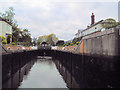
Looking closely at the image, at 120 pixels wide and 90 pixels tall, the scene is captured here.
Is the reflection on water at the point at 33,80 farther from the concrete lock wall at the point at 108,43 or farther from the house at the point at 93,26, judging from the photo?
the house at the point at 93,26

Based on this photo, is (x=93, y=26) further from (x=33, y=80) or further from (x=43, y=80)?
(x=33, y=80)

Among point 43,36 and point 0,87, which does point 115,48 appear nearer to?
point 0,87

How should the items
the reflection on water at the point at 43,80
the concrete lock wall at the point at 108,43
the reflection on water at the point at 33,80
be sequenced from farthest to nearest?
the reflection on water at the point at 43,80 → the reflection on water at the point at 33,80 → the concrete lock wall at the point at 108,43

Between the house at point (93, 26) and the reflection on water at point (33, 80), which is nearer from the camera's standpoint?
the reflection on water at point (33, 80)

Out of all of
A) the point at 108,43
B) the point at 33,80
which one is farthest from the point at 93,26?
the point at 108,43

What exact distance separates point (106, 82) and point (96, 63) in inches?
72.5

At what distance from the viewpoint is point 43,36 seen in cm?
16350

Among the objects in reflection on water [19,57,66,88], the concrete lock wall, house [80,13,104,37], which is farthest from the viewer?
house [80,13,104,37]

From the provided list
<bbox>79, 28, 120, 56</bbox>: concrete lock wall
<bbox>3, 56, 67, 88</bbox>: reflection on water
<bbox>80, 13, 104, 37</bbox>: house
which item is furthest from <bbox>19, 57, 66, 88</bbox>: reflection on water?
<bbox>80, 13, 104, 37</bbox>: house

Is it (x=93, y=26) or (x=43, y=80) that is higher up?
(x=93, y=26)

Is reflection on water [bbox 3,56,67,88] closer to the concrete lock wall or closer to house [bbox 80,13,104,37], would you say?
the concrete lock wall

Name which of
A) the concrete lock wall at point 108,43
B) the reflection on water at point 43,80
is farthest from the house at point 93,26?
the concrete lock wall at point 108,43

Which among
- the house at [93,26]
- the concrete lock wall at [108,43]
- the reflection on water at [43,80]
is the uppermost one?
the house at [93,26]

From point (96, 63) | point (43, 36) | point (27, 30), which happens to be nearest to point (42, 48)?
point (27, 30)
